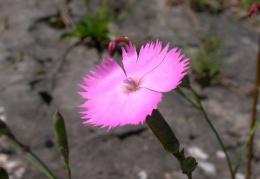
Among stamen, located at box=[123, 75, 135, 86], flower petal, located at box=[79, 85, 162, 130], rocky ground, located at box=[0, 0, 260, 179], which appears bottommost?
rocky ground, located at box=[0, 0, 260, 179]

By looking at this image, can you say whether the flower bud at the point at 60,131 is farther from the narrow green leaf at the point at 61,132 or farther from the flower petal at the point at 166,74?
the flower petal at the point at 166,74

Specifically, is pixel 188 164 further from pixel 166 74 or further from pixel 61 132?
pixel 61 132

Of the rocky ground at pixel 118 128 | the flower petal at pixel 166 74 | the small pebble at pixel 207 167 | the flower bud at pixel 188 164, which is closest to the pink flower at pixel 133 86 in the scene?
the flower petal at pixel 166 74

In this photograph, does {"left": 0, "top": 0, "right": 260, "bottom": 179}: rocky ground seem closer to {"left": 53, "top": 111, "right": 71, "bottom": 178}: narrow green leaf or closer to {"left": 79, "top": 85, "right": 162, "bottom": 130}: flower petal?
{"left": 53, "top": 111, "right": 71, "bottom": 178}: narrow green leaf

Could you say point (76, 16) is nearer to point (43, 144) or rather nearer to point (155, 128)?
point (43, 144)

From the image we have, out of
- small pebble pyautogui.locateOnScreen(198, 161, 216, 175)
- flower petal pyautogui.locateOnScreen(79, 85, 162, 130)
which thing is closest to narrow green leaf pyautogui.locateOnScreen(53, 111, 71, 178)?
flower petal pyautogui.locateOnScreen(79, 85, 162, 130)

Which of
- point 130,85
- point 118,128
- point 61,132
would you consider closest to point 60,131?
point 61,132
